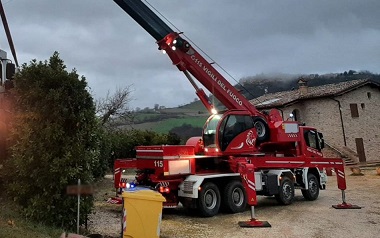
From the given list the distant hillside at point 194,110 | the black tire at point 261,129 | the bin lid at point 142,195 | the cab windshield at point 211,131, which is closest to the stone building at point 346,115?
the distant hillside at point 194,110

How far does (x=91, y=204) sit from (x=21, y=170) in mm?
1466

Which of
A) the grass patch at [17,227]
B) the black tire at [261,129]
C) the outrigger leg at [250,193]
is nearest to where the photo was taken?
the grass patch at [17,227]

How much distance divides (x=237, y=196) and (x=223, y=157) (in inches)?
52.9

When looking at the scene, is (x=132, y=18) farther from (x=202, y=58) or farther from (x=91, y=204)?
(x=91, y=204)

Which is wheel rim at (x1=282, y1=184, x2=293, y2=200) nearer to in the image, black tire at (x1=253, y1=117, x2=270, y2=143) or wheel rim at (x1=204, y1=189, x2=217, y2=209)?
black tire at (x1=253, y1=117, x2=270, y2=143)

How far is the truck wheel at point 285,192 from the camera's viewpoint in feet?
40.3

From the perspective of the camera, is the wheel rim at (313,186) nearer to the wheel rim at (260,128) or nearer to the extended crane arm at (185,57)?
the wheel rim at (260,128)

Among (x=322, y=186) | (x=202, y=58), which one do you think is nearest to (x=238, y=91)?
(x=202, y=58)

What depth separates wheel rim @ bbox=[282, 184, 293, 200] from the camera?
40.7 ft

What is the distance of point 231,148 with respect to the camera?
1147 cm

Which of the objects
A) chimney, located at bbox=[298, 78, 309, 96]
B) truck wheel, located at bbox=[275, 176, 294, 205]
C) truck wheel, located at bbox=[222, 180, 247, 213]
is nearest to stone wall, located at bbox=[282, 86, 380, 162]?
chimney, located at bbox=[298, 78, 309, 96]

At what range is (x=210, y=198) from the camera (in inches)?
415

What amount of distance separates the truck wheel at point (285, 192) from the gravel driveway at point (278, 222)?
0.78ft

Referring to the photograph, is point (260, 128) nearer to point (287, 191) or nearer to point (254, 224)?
point (287, 191)
